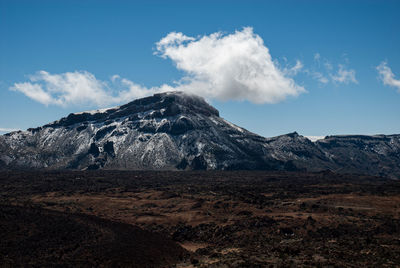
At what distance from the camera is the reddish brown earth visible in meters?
56.2

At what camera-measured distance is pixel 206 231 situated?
88.9 m

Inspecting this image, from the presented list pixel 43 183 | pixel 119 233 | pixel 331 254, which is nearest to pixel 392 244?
pixel 331 254

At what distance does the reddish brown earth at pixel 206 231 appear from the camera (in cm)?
5616

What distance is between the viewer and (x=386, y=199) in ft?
392

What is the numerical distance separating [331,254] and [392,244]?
14.1 metres

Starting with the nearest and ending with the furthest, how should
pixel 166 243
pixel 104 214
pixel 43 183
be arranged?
1. pixel 166 243
2. pixel 104 214
3. pixel 43 183

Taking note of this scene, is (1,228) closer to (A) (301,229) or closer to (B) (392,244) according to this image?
(A) (301,229)

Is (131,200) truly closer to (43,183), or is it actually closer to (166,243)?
(166,243)

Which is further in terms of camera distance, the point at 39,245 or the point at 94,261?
the point at 39,245

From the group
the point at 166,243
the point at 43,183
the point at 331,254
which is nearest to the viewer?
the point at 331,254

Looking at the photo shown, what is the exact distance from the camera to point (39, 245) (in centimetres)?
7081

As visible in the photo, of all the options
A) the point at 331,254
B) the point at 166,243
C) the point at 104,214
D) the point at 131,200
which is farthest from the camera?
the point at 131,200

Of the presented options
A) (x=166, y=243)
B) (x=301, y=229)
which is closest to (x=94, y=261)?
(x=166, y=243)

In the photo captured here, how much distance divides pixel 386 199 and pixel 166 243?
255ft
